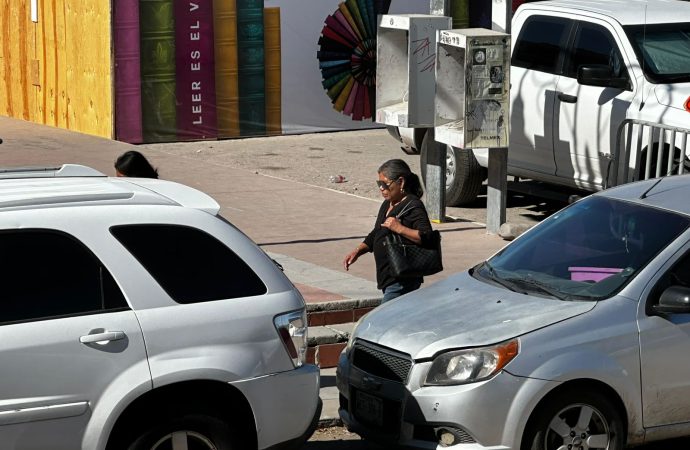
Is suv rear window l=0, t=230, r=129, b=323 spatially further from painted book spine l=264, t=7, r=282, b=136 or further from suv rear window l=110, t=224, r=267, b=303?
painted book spine l=264, t=7, r=282, b=136

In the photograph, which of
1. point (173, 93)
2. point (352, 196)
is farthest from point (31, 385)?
point (173, 93)

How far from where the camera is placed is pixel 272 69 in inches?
751

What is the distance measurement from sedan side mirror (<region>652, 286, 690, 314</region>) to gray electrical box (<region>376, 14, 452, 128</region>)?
267 inches

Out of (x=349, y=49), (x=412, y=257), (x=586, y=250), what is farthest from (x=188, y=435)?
(x=349, y=49)

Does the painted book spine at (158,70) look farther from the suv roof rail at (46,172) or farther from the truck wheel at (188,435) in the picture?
the truck wheel at (188,435)

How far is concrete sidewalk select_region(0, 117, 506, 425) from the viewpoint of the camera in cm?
1059

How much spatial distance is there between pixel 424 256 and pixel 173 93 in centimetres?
1027

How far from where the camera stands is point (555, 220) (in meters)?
8.16

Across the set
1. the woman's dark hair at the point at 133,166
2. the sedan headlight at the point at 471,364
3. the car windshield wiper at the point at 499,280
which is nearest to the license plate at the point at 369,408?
the sedan headlight at the point at 471,364

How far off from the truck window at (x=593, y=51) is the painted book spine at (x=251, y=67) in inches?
264

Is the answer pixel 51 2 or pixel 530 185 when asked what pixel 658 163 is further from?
pixel 51 2

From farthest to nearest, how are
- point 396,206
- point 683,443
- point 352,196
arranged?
point 352,196 → point 396,206 → point 683,443

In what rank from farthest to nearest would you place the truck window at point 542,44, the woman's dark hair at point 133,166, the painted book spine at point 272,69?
the painted book spine at point 272,69 < the truck window at point 542,44 < the woman's dark hair at point 133,166

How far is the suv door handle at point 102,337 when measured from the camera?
228 inches
